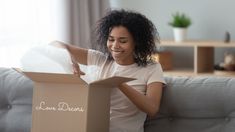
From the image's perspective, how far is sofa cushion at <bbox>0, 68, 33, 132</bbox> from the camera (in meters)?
2.21

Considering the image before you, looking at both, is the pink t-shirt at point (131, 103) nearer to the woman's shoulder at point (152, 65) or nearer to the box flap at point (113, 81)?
the woman's shoulder at point (152, 65)

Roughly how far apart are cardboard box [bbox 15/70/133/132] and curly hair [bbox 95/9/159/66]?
310 mm

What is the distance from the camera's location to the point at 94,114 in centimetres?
175

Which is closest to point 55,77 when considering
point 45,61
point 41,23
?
point 45,61

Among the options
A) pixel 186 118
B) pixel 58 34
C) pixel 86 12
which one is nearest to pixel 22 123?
pixel 186 118

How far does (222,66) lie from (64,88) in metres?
2.34

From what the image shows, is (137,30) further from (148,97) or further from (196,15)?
(196,15)

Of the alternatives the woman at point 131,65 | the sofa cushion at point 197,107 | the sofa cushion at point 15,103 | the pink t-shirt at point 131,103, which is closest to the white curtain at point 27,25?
the sofa cushion at point 15,103

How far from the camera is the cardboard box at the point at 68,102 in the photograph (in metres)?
1.72

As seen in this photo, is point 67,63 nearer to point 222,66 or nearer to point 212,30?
point 222,66

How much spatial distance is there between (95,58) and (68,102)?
49cm

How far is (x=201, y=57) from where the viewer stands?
3.96 metres

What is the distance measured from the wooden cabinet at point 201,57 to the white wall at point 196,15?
0.17m

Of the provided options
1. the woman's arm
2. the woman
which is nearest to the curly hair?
the woman
